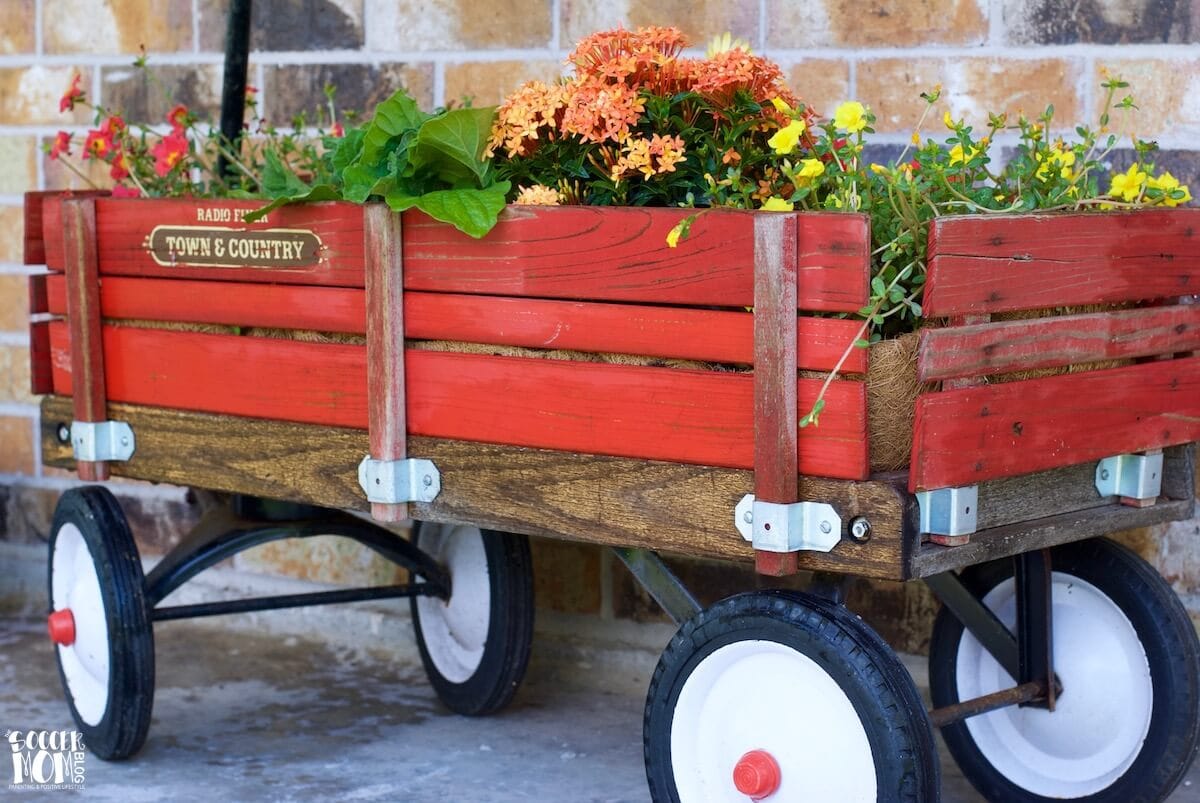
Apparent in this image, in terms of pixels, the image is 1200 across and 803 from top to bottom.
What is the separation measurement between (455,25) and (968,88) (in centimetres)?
118

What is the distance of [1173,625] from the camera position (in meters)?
2.66

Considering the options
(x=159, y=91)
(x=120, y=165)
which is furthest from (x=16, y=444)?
(x=120, y=165)

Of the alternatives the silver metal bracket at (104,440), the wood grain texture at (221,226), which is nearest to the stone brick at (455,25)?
the wood grain texture at (221,226)

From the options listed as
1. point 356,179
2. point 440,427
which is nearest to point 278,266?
point 356,179

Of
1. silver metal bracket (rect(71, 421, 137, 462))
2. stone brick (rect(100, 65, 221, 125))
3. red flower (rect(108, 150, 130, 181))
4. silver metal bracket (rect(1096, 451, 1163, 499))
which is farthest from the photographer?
stone brick (rect(100, 65, 221, 125))

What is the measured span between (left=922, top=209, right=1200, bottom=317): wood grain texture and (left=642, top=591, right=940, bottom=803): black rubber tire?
1.41ft

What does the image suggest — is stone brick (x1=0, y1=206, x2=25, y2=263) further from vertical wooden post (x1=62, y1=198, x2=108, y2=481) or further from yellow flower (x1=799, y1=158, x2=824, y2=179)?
yellow flower (x1=799, y1=158, x2=824, y2=179)

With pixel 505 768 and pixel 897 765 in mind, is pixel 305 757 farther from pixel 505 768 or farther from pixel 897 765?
pixel 897 765

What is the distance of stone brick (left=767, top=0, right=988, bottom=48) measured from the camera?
3.24 meters

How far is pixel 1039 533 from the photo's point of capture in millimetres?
2377

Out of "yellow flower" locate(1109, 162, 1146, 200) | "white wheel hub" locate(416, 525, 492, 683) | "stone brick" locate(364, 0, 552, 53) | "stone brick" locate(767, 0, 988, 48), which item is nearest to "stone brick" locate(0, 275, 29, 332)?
"stone brick" locate(364, 0, 552, 53)

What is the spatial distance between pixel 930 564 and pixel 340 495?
100 cm

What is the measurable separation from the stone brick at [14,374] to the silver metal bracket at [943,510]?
2.99m

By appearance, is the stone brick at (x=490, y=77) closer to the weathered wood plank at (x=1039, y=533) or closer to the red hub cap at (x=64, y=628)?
the red hub cap at (x=64, y=628)
